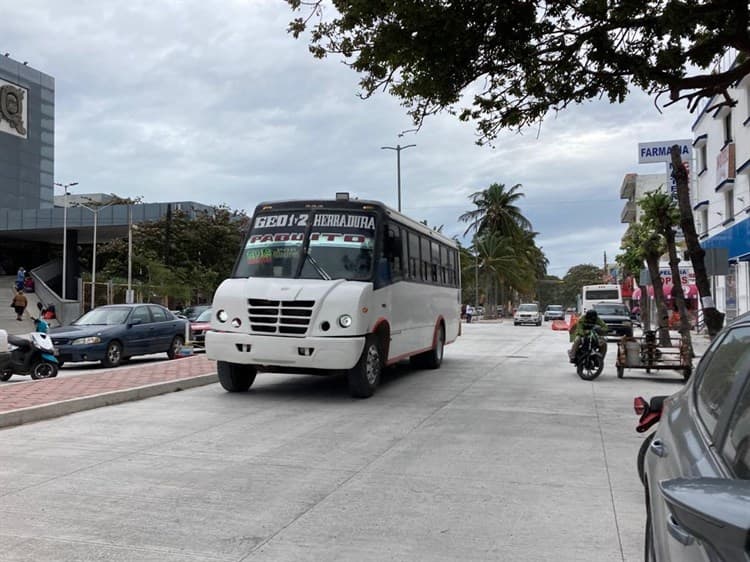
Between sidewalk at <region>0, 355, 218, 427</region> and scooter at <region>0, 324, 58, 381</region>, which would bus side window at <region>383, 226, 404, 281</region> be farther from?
scooter at <region>0, 324, 58, 381</region>

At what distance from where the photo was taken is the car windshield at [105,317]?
17.1 m

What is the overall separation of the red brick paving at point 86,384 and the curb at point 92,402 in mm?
189

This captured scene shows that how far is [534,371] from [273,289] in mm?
7643

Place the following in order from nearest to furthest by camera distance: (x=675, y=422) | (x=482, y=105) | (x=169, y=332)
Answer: (x=675, y=422) < (x=482, y=105) < (x=169, y=332)

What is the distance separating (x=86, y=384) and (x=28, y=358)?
9.10ft

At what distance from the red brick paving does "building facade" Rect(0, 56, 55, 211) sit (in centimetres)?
5405

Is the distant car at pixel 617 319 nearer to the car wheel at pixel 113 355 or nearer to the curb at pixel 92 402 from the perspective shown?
the car wheel at pixel 113 355

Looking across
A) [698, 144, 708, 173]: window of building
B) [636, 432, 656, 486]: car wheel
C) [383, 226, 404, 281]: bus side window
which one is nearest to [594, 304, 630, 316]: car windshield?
[698, 144, 708, 173]: window of building

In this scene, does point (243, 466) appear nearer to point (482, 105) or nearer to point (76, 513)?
point (76, 513)

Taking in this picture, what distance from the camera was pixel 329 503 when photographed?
5.25 m

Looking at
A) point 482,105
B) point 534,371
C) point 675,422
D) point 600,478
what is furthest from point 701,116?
point 675,422

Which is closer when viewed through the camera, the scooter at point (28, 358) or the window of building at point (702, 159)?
the scooter at point (28, 358)

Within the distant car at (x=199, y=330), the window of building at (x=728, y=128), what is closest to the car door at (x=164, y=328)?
the distant car at (x=199, y=330)

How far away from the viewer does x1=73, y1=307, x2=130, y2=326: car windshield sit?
674 inches
